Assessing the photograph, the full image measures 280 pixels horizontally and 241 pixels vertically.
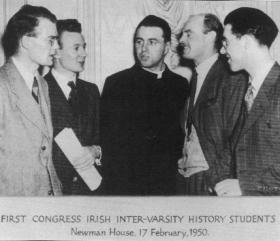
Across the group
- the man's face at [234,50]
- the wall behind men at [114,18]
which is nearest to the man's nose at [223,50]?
the man's face at [234,50]

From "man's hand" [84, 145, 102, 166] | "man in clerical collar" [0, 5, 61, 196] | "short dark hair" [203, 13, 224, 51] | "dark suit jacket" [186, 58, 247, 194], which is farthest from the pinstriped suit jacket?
"short dark hair" [203, 13, 224, 51]

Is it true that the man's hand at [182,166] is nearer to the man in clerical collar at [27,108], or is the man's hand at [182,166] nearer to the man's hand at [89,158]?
the man's hand at [89,158]

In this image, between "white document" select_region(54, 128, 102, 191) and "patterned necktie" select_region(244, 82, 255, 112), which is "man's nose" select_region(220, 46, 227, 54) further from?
"white document" select_region(54, 128, 102, 191)

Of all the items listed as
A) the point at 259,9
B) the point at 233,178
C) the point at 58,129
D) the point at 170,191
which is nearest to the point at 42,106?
the point at 58,129

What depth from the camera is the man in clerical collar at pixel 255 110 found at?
179 centimetres

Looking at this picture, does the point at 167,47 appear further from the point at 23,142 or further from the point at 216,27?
the point at 23,142

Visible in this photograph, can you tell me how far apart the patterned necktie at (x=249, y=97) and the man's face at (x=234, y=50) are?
0.26ft

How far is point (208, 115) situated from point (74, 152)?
1.61ft

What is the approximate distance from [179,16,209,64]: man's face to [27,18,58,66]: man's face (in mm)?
458

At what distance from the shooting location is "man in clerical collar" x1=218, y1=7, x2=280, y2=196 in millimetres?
1786

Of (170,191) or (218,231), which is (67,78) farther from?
(218,231)

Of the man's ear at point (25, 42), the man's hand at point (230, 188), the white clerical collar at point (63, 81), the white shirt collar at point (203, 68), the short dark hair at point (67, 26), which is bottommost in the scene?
the man's hand at point (230, 188)

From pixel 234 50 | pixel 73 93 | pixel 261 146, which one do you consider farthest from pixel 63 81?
pixel 261 146

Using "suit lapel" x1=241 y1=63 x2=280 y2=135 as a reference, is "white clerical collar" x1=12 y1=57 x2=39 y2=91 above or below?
above
